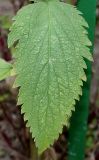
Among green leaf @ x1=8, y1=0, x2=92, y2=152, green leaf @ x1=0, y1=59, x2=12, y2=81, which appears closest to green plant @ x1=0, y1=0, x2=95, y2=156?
green leaf @ x1=8, y1=0, x2=92, y2=152

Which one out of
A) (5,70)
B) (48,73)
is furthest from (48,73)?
(5,70)

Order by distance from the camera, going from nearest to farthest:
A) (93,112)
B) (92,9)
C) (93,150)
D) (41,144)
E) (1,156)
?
(41,144) → (92,9) → (93,150) → (93,112) → (1,156)

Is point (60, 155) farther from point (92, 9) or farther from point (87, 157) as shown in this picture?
point (92, 9)

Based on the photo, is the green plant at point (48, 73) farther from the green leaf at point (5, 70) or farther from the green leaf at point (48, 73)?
the green leaf at point (5, 70)

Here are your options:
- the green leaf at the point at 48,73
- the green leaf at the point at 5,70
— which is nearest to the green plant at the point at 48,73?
the green leaf at the point at 48,73

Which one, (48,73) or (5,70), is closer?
(48,73)

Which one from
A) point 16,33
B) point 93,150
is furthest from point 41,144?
point 93,150

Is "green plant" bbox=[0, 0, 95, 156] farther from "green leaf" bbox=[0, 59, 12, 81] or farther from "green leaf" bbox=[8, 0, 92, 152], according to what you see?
"green leaf" bbox=[0, 59, 12, 81]

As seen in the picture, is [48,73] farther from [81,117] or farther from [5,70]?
[81,117]
